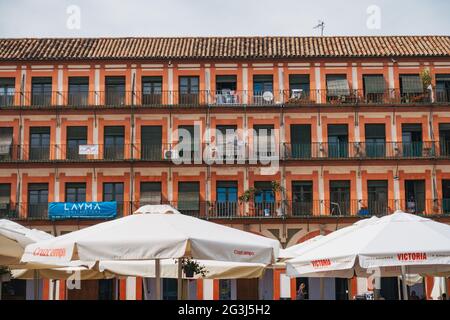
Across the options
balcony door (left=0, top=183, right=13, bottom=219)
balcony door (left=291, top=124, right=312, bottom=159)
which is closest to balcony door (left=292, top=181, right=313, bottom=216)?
balcony door (left=291, top=124, right=312, bottom=159)

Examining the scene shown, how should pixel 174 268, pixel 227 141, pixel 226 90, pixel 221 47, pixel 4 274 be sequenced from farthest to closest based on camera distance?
pixel 221 47
pixel 226 90
pixel 227 141
pixel 174 268
pixel 4 274

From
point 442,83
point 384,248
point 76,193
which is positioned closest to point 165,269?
point 384,248

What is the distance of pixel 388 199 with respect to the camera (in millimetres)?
41969

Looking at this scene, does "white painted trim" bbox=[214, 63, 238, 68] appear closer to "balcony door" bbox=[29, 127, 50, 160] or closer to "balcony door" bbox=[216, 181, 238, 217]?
"balcony door" bbox=[216, 181, 238, 217]

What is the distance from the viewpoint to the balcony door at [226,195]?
4200cm

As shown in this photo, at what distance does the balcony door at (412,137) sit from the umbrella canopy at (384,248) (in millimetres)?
28643

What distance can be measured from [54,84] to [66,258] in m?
32.4

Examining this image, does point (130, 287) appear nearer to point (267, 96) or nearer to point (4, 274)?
point (267, 96)

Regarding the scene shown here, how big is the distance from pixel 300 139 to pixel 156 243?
103 ft

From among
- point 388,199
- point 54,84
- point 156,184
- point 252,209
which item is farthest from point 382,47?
point 54,84

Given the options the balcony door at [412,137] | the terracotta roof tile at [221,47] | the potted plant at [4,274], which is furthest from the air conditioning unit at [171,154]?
the potted plant at [4,274]

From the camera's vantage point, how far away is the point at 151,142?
43000 mm

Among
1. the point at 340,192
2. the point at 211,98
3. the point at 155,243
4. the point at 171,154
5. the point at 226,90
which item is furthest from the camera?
the point at 226,90

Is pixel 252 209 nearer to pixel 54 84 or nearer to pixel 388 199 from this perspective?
pixel 388 199
